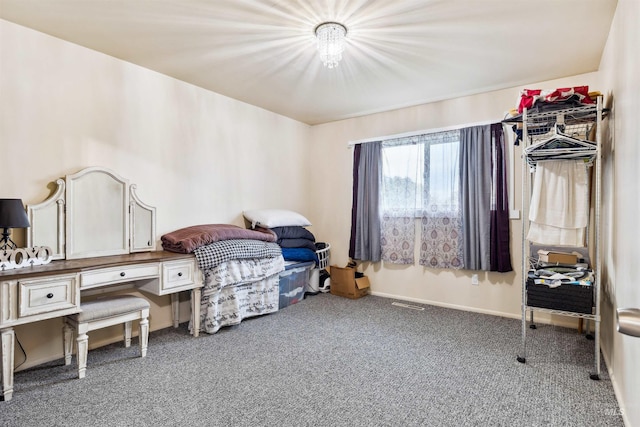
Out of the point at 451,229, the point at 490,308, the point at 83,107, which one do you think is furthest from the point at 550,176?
the point at 83,107

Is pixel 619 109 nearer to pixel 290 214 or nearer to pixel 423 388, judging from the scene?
pixel 423 388

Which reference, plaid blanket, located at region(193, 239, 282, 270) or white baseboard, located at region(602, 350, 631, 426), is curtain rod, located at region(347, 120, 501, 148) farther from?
white baseboard, located at region(602, 350, 631, 426)

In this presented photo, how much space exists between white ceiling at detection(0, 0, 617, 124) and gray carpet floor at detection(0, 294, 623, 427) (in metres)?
2.48

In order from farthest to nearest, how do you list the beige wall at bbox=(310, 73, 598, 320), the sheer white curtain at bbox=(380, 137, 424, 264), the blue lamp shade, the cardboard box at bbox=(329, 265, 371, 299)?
the cardboard box at bbox=(329, 265, 371, 299) → the sheer white curtain at bbox=(380, 137, 424, 264) → the beige wall at bbox=(310, 73, 598, 320) → the blue lamp shade

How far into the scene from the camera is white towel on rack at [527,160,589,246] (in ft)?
8.42

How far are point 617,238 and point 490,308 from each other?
1.87m

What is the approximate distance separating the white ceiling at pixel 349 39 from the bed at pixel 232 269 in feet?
5.33

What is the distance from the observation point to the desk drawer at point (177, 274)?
114 inches

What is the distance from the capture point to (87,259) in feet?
8.96

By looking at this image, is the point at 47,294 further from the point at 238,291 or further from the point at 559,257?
the point at 559,257

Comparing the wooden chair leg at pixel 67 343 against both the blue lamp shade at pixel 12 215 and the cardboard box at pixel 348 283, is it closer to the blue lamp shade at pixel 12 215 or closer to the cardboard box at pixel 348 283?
the blue lamp shade at pixel 12 215

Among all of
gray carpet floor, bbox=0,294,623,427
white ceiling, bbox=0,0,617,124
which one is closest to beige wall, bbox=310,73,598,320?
white ceiling, bbox=0,0,617,124

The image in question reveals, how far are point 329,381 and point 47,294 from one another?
6.24ft

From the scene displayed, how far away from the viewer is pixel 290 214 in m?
Answer: 4.48
